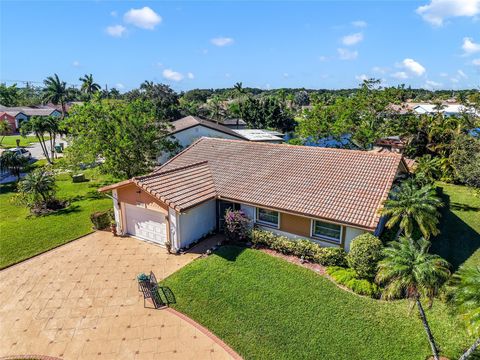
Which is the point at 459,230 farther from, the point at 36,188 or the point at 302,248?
the point at 36,188

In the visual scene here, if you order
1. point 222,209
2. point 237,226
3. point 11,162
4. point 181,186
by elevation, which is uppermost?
point 181,186

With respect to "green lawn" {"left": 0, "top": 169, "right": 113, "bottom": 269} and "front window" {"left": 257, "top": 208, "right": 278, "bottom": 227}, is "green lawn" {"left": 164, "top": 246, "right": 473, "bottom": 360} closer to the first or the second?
"front window" {"left": 257, "top": 208, "right": 278, "bottom": 227}

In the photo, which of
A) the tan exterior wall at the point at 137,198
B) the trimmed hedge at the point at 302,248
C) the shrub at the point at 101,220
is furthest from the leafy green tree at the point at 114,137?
the trimmed hedge at the point at 302,248

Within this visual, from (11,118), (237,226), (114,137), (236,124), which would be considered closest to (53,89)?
(11,118)

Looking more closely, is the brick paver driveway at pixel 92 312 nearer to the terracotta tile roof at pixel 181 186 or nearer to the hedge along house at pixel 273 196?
the hedge along house at pixel 273 196

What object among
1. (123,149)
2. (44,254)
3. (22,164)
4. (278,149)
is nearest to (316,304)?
(278,149)

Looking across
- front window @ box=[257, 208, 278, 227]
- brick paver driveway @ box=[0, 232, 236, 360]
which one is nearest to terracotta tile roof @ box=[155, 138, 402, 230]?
front window @ box=[257, 208, 278, 227]
